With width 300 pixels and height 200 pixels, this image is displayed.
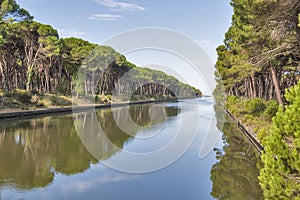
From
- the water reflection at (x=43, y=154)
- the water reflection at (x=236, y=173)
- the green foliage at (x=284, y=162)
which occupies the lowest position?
the water reflection at (x=236, y=173)

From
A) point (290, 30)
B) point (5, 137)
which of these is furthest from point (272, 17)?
point (5, 137)

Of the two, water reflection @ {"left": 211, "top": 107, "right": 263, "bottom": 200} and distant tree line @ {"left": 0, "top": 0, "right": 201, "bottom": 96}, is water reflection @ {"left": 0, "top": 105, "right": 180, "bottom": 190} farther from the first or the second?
distant tree line @ {"left": 0, "top": 0, "right": 201, "bottom": 96}

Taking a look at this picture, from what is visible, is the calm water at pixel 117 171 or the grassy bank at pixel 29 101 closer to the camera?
the calm water at pixel 117 171

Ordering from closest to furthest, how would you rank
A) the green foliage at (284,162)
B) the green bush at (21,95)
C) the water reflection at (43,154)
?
the green foliage at (284,162), the water reflection at (43,154), the green bush at (21,95)

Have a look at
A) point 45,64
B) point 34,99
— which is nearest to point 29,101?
point 34,99

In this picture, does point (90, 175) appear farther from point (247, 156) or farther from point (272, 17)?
point (272, 17)

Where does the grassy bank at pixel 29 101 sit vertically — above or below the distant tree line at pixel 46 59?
A: below

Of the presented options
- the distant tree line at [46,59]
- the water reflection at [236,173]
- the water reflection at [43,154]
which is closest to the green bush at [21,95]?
the distant tree line at [46,59]

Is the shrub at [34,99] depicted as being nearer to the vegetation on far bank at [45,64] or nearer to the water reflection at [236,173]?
the vegetation on far bank at [45,64]

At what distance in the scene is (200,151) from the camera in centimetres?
1606

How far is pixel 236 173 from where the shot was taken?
37.4 feet

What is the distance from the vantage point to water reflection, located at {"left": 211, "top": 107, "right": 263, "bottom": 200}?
923cm

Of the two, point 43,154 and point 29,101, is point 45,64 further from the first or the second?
point 43,154

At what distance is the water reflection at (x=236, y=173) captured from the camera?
30.3 feet
